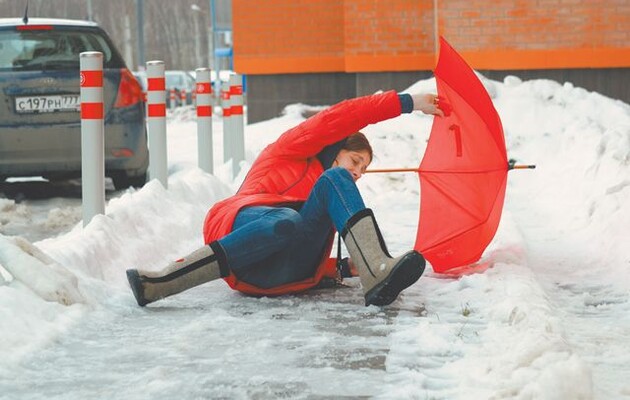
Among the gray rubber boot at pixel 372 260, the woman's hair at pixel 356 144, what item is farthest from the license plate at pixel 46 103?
the gray rubber boot at pixel 372 260

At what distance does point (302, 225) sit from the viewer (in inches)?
218

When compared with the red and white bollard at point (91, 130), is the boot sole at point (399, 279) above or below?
below

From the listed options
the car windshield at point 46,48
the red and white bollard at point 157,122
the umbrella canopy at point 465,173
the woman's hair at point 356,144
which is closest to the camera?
the woman's hair at point 356,144

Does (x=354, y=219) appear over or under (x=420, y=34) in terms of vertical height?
under

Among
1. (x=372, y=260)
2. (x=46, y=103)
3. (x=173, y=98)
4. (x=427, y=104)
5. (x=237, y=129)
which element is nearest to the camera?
(x=372, y=260)

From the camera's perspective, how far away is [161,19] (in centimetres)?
8125

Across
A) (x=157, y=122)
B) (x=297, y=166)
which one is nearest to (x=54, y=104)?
(x=157, y=122)

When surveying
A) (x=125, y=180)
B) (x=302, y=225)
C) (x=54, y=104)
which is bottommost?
(x=125, y=180)

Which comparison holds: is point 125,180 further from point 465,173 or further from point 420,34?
point 420,34

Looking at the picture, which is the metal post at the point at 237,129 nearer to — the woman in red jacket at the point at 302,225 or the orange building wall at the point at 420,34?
the orange building wall at the point at 420,34

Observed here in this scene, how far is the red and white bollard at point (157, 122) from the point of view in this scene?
8820mm

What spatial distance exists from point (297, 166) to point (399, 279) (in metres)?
1.10

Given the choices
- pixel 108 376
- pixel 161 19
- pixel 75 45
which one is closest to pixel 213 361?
pixel 108 376

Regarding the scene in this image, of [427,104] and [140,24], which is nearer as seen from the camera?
[427,104]
